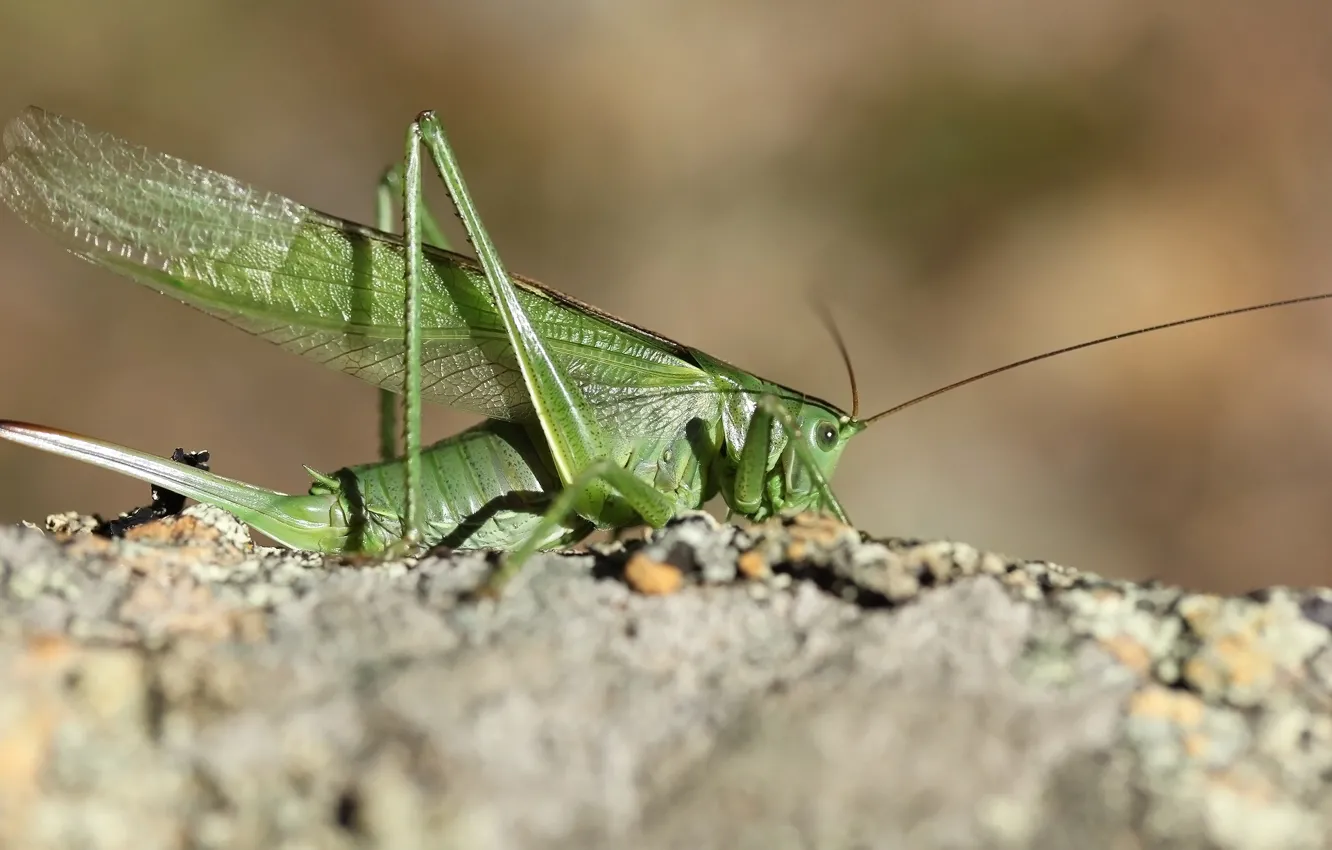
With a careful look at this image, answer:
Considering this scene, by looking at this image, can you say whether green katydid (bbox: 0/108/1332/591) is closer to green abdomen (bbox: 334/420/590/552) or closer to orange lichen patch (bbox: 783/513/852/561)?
green abdomen (bbox: 334/420/590/552)

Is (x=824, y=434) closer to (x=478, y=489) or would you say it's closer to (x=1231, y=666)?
(x=478, y=489)

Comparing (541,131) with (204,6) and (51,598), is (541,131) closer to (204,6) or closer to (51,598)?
(204,6)

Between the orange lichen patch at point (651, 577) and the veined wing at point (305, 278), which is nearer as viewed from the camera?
the orange lichen patch at point (651, 577)

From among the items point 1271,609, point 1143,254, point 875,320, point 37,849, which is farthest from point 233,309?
point 1143,254

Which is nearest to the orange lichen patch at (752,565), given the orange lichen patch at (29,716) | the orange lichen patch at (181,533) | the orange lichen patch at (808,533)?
the orange lichen patch at (808,533)

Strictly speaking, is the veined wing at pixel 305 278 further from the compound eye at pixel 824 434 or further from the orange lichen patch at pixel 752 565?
the orange lichen patch at pixel 752 565

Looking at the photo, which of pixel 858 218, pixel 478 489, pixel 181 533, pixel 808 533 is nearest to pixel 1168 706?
pixel 808 533

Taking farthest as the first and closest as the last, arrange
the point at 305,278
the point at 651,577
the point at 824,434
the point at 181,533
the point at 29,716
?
the point at 824,434 → the point at 305,278 → the point at 181,533 → the point at 651,577 → the point at 29,716
